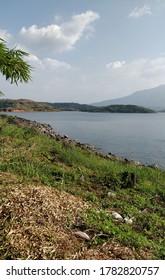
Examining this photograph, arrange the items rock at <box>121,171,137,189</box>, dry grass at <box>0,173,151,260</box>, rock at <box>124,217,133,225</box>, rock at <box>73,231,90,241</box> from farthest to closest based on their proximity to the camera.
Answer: rock at <box>121,171,137,189</box>, rock at <box>124,217,133,225</box>, rock at <box>73,231,90,241</box>, dry grass at <box>0,173,151,260</box>

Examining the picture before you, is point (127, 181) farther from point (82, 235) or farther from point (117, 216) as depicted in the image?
point (82, 235)

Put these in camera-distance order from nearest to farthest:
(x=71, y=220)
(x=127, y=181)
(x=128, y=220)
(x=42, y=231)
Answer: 1. (x=42, y=231)
2. (x=71, y=220)
3. (x=128, y=220)
4. (x=127, y=181)

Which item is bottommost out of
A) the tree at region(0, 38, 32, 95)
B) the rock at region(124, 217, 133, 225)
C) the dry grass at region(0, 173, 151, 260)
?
the rock at region(124, 217, 133, 225)

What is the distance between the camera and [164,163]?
997 inches

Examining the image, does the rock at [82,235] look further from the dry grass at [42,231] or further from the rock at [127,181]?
the rock at [127,181]

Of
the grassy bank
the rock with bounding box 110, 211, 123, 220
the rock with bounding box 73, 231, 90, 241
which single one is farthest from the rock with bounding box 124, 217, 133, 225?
the rock with bounding box 73, 231, 90, 241

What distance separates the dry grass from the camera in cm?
482

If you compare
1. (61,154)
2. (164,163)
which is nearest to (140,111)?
(164,163)

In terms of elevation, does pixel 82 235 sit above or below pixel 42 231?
below

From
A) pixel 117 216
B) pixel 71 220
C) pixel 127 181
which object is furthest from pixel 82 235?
pixel 127 181

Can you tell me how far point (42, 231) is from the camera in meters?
5.30

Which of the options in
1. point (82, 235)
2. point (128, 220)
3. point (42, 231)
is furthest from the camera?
point (128, 220)

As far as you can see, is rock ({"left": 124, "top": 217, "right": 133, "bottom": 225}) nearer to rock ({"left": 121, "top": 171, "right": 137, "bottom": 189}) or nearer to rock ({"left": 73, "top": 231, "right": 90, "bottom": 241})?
rock ({"left": 73, "top": 231, "right": 90, "bottom": 241})

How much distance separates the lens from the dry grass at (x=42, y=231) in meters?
4.82
